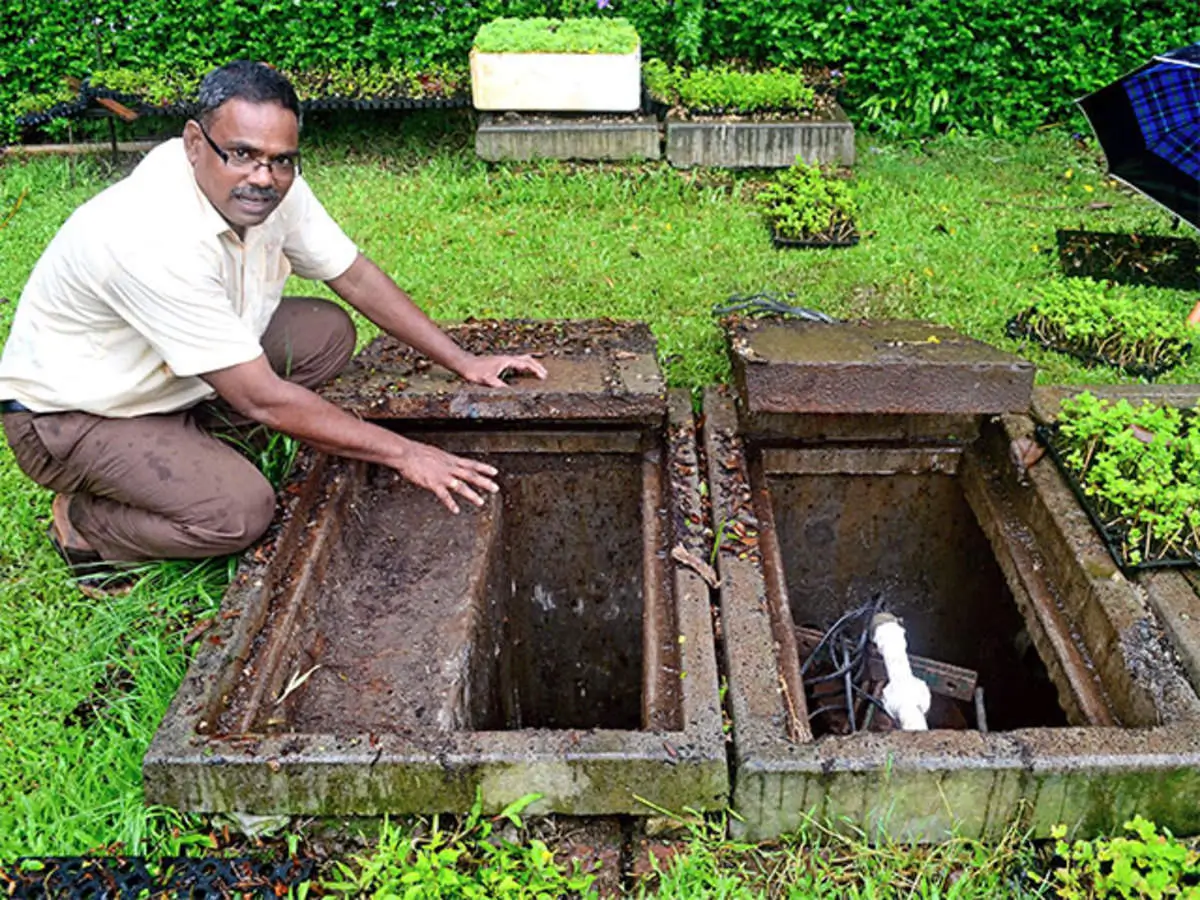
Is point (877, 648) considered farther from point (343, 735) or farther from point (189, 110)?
point (189, 110)

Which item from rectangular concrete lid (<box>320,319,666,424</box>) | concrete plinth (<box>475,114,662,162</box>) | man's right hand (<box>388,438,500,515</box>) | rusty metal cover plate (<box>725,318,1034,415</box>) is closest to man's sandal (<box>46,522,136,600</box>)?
rectangular concrete lid (<box>320,319,666,424</box>)

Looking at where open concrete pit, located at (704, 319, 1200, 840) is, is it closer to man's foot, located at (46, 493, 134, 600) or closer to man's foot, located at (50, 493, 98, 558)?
man's foot, located at (46, 493, 134, 600)

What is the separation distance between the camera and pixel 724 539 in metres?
3.23

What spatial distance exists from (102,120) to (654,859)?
303 inches

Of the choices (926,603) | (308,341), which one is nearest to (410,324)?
(308,341)

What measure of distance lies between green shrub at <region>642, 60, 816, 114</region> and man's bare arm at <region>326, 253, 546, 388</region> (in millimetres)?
4119

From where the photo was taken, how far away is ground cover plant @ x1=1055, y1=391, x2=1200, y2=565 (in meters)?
3.11

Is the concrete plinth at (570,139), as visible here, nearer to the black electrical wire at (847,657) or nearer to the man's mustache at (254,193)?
the black electrical wire at (847,657)

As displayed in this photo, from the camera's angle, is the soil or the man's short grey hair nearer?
the man's short grey hair

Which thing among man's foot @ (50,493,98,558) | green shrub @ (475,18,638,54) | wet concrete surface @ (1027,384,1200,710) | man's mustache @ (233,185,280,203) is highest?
man's mustache @ (233,185,280,203)

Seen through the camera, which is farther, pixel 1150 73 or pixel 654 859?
pixel 1150 73

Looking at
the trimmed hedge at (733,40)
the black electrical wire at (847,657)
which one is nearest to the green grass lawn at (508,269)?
the trimmed hedge at (733,40)

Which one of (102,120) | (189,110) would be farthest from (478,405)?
(102,120)

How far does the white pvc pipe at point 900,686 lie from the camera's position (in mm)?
3354
